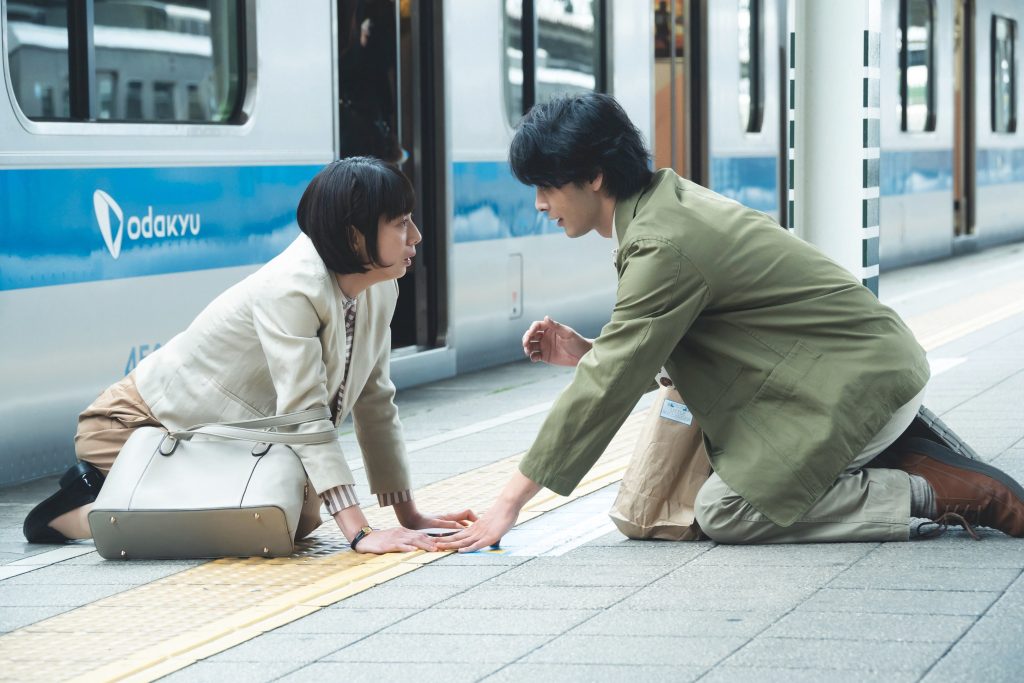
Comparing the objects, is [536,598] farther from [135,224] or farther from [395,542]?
[135,224]

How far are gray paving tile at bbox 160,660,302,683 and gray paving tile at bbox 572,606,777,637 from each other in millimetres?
602

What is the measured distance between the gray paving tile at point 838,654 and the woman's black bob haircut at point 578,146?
1264 mm

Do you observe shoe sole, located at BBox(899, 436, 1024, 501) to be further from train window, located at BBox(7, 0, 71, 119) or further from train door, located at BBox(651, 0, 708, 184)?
train door, located at BBox(651, 0, 708, 184)

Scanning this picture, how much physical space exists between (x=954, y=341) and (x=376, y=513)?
16.8 feet

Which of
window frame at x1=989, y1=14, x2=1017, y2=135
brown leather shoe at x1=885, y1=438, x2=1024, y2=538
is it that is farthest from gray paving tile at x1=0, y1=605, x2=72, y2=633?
window frame at x1=989, y1=14, x2=1017, y2=135

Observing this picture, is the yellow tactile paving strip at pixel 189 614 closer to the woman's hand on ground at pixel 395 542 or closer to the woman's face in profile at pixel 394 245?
the woman's hand on ground at pixel 395 542

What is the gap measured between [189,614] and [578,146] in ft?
4.58

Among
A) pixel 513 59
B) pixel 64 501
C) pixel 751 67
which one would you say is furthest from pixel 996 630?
pixel 751 67

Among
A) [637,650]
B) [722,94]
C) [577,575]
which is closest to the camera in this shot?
[637,650]

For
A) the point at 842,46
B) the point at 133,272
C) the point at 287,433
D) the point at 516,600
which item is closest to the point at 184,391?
the point at 287,433

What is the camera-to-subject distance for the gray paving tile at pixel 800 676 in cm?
295

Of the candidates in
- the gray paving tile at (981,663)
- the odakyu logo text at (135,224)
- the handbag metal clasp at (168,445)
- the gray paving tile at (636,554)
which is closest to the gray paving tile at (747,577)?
the gray paving tile at (636,554)

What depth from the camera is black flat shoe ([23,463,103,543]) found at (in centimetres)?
444

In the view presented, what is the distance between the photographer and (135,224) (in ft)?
19.4
